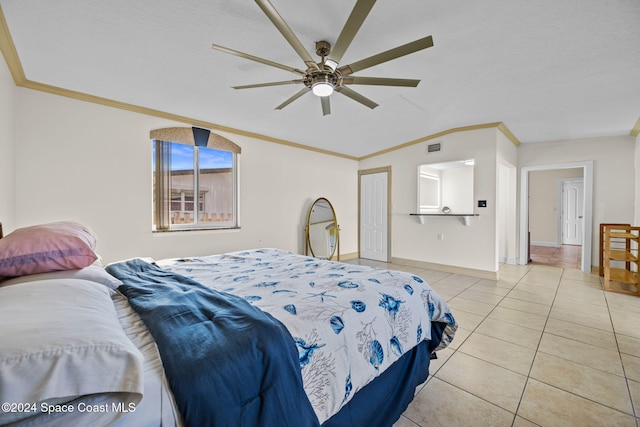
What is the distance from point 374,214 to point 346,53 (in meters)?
3.90

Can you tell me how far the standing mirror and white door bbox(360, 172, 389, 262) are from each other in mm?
890

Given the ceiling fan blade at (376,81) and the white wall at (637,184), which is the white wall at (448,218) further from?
the ceiling fan blade at (376,81)

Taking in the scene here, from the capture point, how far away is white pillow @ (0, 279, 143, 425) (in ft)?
1.84

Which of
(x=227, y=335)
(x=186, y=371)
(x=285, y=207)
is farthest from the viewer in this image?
(x=285, y=207)

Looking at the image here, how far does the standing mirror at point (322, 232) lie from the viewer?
4.87 meters

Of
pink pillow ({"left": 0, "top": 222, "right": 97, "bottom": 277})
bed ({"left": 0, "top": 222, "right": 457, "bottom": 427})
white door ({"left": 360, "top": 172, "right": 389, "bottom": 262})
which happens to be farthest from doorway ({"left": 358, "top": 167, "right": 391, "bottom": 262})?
pink pillow ({"left": 0, "top": 222, "right": 97, "bottom": 277})

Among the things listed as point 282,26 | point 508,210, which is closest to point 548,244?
point 508,210

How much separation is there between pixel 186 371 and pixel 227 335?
17cm

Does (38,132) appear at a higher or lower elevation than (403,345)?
higher

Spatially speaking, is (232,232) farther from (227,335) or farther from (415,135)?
(415,135)

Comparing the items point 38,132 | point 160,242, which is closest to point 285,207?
point 160,242

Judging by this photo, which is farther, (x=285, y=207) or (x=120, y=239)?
(x=285, y=207)

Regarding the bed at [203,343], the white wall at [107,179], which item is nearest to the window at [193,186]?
the white wall at [107,179]

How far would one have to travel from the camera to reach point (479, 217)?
4.37 meters
